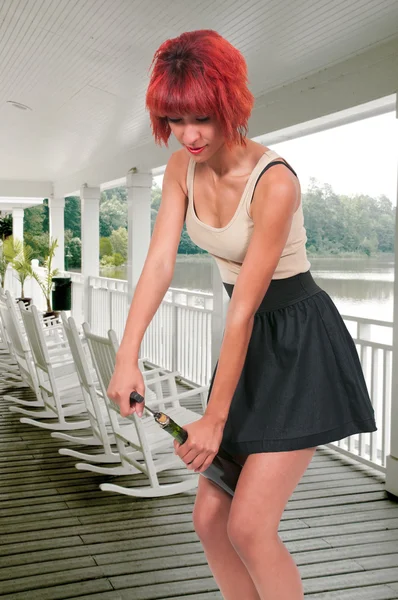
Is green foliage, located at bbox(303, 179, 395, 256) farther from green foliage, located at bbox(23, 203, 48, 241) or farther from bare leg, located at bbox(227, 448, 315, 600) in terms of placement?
green foliage, located at bbox(23, 203, 48, 241)

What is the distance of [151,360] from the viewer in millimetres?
8812

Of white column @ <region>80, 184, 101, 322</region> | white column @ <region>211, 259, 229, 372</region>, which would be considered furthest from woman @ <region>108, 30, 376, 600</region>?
white column @ <region>80, 184, 101, 322</region>

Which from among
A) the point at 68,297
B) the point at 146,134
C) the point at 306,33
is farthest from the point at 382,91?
the point at 68,297

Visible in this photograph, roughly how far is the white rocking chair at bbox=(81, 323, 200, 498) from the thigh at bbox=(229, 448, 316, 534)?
2266 mm

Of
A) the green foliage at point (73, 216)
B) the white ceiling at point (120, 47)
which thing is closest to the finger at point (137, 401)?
the white ceiling at point (120, 47)

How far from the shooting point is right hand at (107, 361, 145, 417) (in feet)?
5.36

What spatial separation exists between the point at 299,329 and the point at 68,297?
11.8m

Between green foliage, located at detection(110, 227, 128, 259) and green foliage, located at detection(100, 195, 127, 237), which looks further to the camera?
green foliage, located at detection(100, 195, 127, 237)

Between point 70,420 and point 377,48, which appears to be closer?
point 377,48

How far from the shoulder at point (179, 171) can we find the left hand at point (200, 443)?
0.60 m

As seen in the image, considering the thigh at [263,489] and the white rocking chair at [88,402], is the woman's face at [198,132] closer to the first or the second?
the thigh at [263,489]

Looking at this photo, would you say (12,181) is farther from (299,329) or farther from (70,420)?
(299,329)

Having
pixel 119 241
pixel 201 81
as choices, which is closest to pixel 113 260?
pixel 119 241

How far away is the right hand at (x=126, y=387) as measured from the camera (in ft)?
5.36
